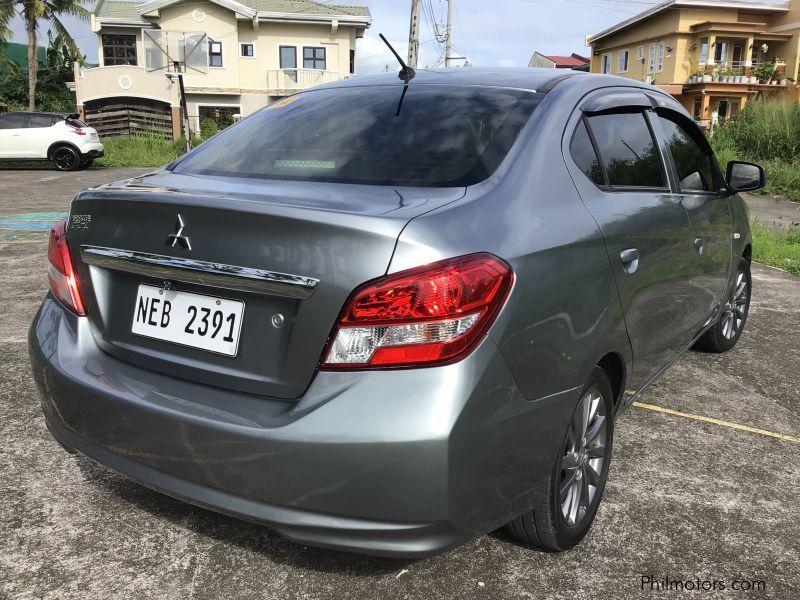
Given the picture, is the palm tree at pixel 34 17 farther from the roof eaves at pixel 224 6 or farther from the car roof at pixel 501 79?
the car roof at pixel 501 79

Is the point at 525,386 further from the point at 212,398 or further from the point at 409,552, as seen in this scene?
the point at 212,398

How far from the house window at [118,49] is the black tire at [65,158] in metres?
17.6

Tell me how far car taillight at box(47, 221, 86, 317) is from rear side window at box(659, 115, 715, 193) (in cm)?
256

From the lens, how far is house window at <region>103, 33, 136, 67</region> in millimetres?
35750

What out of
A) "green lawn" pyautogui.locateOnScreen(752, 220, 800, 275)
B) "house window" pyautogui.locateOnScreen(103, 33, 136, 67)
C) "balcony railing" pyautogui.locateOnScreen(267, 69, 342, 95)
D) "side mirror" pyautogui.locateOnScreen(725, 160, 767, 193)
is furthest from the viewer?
"house window" pyautogui.locateOnScreen(103, 33, 136, 67)

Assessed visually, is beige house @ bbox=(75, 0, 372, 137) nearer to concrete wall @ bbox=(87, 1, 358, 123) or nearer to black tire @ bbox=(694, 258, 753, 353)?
concrete wall @ bbox=(87, 1, 358, 123)

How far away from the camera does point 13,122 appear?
808 inches

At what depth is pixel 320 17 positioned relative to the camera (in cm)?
3419

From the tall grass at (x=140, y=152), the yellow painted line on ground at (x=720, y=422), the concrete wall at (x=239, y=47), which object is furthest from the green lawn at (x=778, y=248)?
the concrete wall at (x=239, y=47)

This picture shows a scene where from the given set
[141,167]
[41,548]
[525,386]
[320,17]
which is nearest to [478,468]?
[525,386]

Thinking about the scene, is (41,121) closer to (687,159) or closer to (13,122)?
(13,122)

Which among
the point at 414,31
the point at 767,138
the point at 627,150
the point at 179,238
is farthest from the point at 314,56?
the point at 179,238

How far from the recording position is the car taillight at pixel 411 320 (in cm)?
176

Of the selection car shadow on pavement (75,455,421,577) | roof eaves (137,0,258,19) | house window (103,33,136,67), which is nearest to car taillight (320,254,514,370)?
car shadow on pavement (75,455,421,577)
